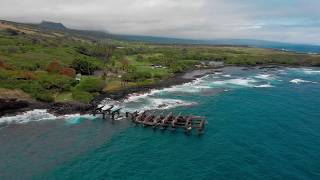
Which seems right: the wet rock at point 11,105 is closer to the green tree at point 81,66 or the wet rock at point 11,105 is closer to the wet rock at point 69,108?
the wet rock at point 69,108

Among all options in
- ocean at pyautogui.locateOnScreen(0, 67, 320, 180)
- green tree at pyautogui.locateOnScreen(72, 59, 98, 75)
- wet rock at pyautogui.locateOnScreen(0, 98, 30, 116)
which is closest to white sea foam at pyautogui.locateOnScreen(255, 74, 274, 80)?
ocean at pyautogui.locateOnScreen(0, 67, 320, 180)

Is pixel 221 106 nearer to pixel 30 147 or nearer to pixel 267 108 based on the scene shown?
pixel 267 108

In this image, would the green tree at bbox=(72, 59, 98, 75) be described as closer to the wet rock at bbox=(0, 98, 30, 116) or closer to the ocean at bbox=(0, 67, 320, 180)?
the ocean at bbox=(0, 67, 320, 180)

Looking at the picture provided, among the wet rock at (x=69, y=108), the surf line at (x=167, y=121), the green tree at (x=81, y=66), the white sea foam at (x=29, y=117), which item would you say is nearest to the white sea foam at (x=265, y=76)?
the green tree at (x=81, y=66)

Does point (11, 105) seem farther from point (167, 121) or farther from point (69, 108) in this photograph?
point (167, 121)

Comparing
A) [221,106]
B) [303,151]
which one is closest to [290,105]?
[221,106]
